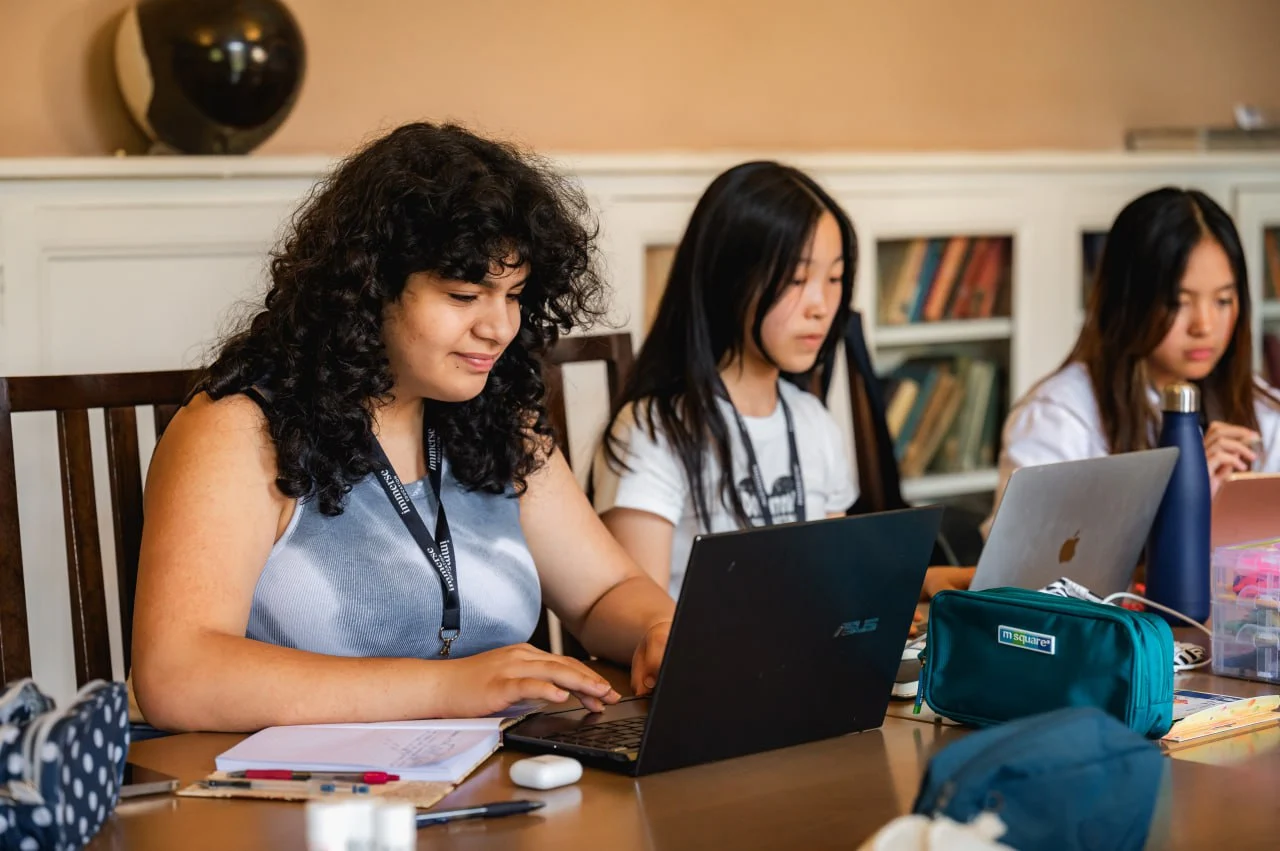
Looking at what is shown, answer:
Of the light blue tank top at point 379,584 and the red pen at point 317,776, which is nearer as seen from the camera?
the red pen at point 317,776

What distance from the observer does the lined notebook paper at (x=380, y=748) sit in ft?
4.04

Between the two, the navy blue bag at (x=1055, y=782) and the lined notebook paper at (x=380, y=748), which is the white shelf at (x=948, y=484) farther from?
the navy blue bag at (x=1055, y=782)

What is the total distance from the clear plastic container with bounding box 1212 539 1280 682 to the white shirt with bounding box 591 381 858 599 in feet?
2.39

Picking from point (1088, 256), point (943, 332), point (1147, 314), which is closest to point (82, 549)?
point (1147, 314)

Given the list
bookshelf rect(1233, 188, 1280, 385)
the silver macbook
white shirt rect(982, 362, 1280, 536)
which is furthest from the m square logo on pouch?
bookshelf rect(1233, 188, 1280, 385)

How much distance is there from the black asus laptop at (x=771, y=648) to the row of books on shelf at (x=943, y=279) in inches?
84.0

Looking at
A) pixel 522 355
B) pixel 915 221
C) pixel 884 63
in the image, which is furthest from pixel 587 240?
pixel 884 63

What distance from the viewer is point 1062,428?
250 centimetres

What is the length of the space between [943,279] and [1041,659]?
225cm

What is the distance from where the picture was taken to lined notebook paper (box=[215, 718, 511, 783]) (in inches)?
48.4

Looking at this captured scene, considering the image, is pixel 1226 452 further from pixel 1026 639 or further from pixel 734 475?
pixel 1026 639

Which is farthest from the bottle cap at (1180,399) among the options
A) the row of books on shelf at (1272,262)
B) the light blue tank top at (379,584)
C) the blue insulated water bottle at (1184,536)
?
the row of books on shelf at (1272,262)

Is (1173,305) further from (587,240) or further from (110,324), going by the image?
(110,324)

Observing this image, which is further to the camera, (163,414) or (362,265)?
(163,414)
